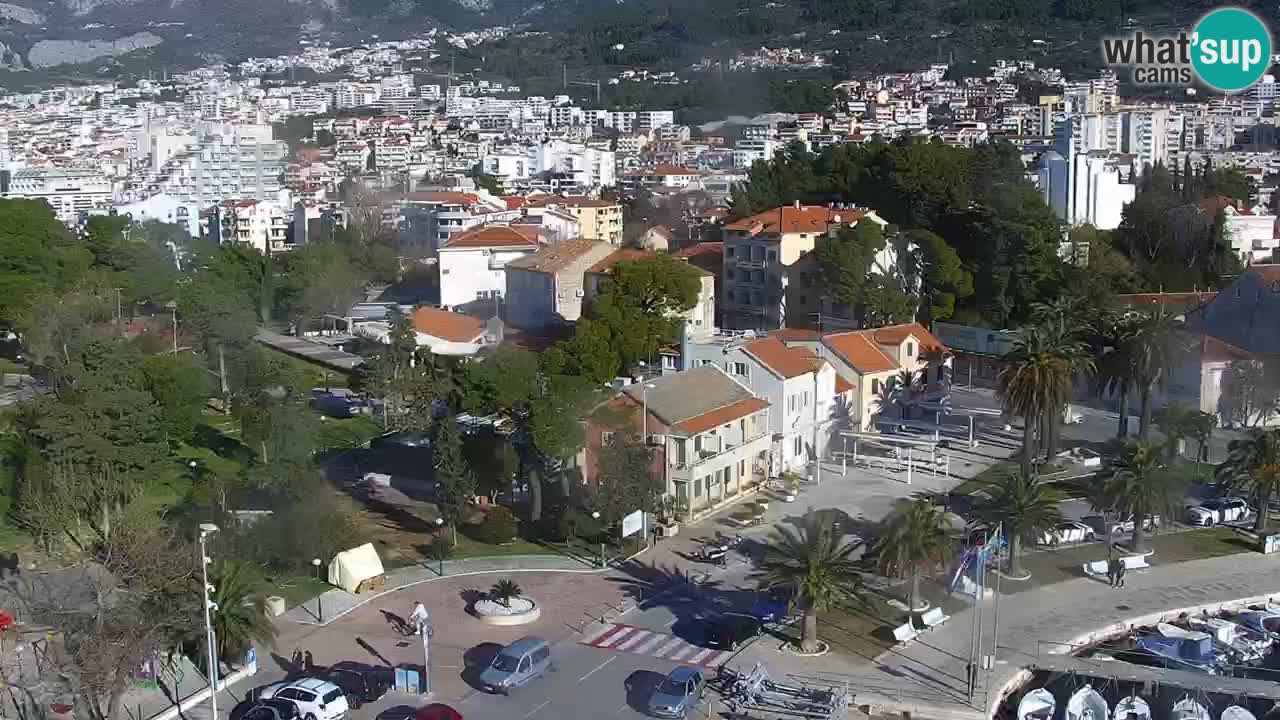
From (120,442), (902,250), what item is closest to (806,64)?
(902,250)

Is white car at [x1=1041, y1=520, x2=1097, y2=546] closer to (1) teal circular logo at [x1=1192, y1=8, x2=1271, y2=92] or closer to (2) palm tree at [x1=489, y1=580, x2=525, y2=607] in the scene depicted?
(2) palm tree at [x1=489, y1=580, x2=525, y2=607]

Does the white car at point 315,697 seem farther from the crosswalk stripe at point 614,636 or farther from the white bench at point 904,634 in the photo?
the white bench at point 904,634

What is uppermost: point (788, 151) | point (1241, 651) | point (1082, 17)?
point (1082, 17)

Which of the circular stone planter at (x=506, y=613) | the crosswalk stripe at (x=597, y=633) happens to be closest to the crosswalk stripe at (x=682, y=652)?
the crosswalk stripe at (x=597, y=633)

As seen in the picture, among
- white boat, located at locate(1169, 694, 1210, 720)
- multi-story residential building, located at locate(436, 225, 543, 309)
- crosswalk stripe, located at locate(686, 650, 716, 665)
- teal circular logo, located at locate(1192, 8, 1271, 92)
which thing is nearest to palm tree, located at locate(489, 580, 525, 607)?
crosswalk stripe, located at locate(686, 650, 716, 665)

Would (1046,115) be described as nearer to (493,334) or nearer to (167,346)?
(493,334)
